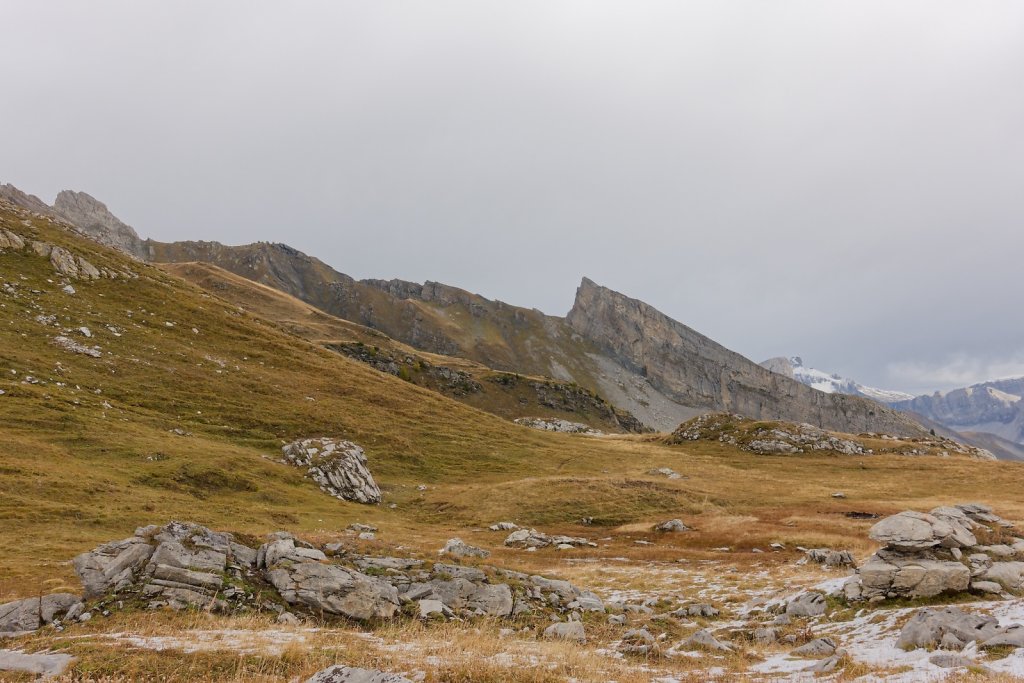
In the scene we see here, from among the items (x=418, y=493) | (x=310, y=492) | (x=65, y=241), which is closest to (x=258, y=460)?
(x=310, y=492)

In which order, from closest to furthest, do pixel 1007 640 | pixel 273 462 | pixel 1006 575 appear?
pixel 1007 640
pixel 1006 575
pixel 273 462

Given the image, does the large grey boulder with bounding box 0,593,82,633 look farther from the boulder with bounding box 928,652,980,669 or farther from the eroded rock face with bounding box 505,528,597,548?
the eroded rock face with bounding box 505,528,597,548

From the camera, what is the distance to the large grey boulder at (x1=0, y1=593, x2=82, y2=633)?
15.0 meters

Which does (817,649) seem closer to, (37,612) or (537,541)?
A: (37,612)

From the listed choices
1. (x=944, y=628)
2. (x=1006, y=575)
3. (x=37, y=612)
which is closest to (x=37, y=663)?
(x=37, y=612)

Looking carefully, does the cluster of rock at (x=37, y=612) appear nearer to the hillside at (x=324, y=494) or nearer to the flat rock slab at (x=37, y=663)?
the hillside at (x=324, y=494)

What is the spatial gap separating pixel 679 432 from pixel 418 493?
3829 inches

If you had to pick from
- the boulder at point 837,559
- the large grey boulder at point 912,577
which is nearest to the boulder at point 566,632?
the large grey boulder at point 912,577

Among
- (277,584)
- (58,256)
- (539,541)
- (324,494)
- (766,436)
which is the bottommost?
(539,541)

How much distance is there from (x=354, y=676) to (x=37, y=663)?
24.3 feet

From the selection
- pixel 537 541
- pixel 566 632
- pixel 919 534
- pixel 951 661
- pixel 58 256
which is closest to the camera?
pixel 951 661

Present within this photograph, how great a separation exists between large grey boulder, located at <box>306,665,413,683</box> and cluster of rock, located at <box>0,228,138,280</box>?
114529mm

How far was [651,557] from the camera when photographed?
39.5 metres

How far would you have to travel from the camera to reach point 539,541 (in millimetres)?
46219
